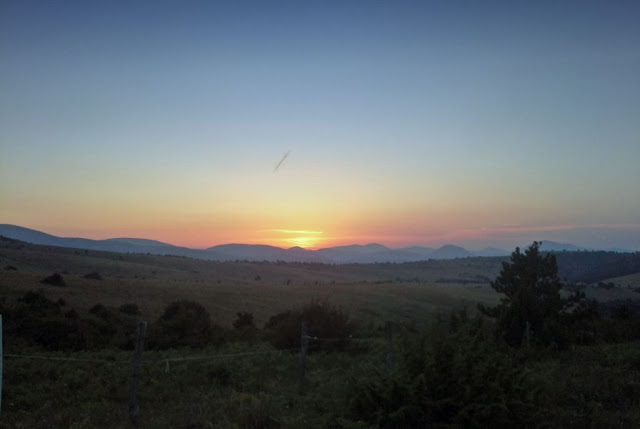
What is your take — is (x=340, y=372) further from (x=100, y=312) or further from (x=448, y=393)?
(x=100, y=312)

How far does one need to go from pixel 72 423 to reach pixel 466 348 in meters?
6.60

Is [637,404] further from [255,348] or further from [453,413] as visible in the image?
[255,348]

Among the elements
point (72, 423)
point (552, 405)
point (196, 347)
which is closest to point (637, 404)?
point (552, 405)

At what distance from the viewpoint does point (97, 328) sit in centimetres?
2186

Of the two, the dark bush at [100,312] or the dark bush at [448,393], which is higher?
the dark bush at [448,393]

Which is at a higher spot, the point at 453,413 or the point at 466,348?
the point at 466,348

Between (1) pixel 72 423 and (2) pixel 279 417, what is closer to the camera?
(2) pixel 279 417

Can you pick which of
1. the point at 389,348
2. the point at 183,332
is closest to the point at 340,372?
the point at 389,348

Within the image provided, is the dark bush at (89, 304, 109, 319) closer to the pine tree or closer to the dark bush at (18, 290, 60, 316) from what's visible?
the dark bush at (18, 290, 60, 316)

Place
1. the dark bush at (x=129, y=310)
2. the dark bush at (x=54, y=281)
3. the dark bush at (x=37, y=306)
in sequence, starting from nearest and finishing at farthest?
1. the dark bush at (x=37, y=306)
2. the dark bush at (x=129, y=310)
3. the dark bush at (x=54, y=281)

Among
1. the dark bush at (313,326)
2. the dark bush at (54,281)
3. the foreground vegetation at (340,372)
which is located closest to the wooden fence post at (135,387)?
the foreground vegetation at (340,372)

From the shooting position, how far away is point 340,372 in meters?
13.2

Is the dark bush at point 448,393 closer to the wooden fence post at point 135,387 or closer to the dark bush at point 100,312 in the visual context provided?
the wooden fence post at point 135,387

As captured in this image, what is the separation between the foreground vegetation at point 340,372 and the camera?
23.6 feet
